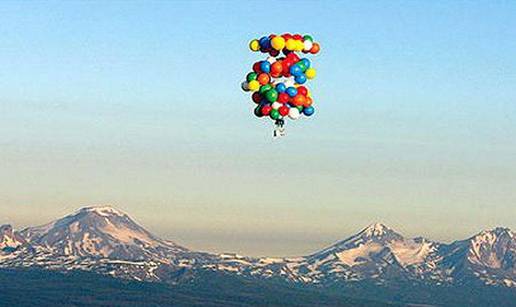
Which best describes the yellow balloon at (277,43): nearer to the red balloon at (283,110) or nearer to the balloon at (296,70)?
the balloon at (296,70)

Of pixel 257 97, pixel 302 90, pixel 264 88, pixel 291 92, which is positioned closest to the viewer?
pixel 291 92

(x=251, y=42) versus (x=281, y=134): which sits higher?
(x=251, y=42)

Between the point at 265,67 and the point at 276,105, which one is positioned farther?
the point at 276,105

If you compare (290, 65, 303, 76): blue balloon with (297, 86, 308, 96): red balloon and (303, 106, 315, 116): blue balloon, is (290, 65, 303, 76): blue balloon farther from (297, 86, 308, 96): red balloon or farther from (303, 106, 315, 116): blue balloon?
(303, 106, 315, 116): blue balloon

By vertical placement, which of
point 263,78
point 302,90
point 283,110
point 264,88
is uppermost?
point 263,78

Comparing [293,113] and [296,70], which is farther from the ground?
[296,70]

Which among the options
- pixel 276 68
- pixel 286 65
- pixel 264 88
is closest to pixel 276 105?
pixel 264 88

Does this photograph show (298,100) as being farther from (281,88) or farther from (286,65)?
(286,65)
